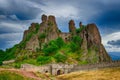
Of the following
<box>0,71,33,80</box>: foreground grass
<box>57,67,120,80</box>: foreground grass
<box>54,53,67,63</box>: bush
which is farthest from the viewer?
<box>54,53,67,63</box>: bush

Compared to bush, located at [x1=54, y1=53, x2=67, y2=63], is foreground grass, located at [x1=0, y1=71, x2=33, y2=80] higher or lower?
lower

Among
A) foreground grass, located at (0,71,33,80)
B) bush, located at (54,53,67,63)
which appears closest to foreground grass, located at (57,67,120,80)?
foreground grass, located at (0,71,33,80)

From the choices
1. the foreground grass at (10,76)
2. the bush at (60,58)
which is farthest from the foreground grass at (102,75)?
the bush at (60,58)

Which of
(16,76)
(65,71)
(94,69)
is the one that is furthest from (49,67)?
(16,76)

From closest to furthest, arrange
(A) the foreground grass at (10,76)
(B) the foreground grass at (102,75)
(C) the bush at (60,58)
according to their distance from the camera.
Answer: (A) the foreground grass at (10,76), (B) the foreground grass at (102,75), (C) the bush at (60,58)

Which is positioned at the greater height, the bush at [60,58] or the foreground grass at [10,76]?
the bush at [60,58]

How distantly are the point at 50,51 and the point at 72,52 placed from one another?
14.5 meters

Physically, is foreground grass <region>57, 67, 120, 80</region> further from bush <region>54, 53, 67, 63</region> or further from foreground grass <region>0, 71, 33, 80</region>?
bush <region>54, 53, 67, 63</region>

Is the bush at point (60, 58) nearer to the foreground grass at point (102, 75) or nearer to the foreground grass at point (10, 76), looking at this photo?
the foreground grass at point (102, 75)

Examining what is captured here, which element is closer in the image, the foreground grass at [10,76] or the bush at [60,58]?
the foreground grass at [10,76]

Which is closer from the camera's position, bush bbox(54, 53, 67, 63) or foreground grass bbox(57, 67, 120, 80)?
foreground grass bbox(57, 67, 120, 80)

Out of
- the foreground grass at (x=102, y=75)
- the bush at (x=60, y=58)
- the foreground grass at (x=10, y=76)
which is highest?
the bush at (x=60, y=58)

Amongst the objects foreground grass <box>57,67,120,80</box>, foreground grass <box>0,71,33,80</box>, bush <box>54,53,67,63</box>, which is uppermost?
bush <box>54,53,67,63</box>

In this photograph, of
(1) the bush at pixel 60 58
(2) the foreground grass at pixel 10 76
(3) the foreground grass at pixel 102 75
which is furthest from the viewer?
(1) the bush at pixel 60 58
